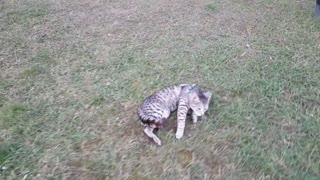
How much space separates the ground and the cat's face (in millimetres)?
81

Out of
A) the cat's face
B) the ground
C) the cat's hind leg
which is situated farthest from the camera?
the cat's face

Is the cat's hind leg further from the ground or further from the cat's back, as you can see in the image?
the cat's back

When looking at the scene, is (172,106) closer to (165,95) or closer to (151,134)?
(165,95)

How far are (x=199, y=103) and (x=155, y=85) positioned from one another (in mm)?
523

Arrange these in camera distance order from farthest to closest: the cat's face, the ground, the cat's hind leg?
the cat's face
the cat's hind leg
the ground

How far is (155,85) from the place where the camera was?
2637 mm

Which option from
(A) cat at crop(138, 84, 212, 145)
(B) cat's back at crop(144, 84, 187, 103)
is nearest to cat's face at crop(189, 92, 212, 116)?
(A) cat at crop(138, 84, 212, 145)

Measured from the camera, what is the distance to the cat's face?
2.20m

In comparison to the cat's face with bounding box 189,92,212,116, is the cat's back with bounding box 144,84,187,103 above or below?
above

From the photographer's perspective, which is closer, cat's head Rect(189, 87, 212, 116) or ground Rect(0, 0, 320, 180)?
ground Rect(0, 0, 320, 180)

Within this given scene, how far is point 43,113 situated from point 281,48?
6.62 ft

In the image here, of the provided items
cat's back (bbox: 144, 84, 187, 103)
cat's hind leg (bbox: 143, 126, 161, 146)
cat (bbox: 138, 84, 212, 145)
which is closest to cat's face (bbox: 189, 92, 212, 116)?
cat (bbox: 138, 84, 212, 145)

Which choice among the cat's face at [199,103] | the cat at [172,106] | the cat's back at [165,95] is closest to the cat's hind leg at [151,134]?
the cat at [172,106]

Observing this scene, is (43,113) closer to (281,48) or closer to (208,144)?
(208,144)
